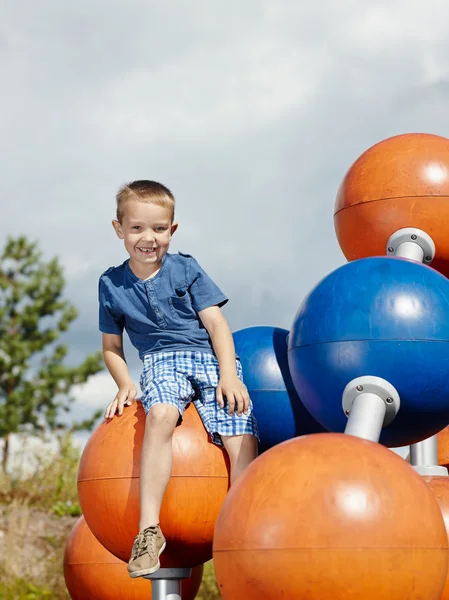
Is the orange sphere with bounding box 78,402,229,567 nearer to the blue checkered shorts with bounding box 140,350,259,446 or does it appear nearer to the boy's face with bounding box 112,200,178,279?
the blue checkered shorts with bounding box 140,350,259,446

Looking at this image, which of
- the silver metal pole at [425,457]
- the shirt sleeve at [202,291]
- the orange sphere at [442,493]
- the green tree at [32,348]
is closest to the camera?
the shirt sleeve at [202,291]

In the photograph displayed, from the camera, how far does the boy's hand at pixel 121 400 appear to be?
480cm

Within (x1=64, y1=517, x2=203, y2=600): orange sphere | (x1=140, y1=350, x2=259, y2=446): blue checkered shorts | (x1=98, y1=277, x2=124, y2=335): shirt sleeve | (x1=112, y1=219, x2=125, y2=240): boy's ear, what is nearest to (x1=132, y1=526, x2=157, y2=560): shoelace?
(x1=140, y1=350, x2=259, y2=446): blue checkered shorts

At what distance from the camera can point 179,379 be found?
4.69 metres

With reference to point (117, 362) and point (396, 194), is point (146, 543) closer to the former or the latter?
point (117, 362)

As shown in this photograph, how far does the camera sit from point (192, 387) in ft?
15.7

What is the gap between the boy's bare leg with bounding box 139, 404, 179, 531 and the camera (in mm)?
4359

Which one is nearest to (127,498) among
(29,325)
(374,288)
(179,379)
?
(179,379)

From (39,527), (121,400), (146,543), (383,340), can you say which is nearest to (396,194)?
(383,340)

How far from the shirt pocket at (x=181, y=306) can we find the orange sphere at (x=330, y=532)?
1.35 m

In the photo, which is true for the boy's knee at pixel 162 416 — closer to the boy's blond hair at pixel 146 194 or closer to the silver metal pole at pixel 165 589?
the silver metal pole at pixel 165 589

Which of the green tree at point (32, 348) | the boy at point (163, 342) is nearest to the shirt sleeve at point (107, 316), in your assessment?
the boy at point (163, 342)

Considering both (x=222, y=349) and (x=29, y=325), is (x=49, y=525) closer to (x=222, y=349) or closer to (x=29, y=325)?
(x=222, y=349)

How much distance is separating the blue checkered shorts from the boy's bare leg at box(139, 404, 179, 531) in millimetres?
95
